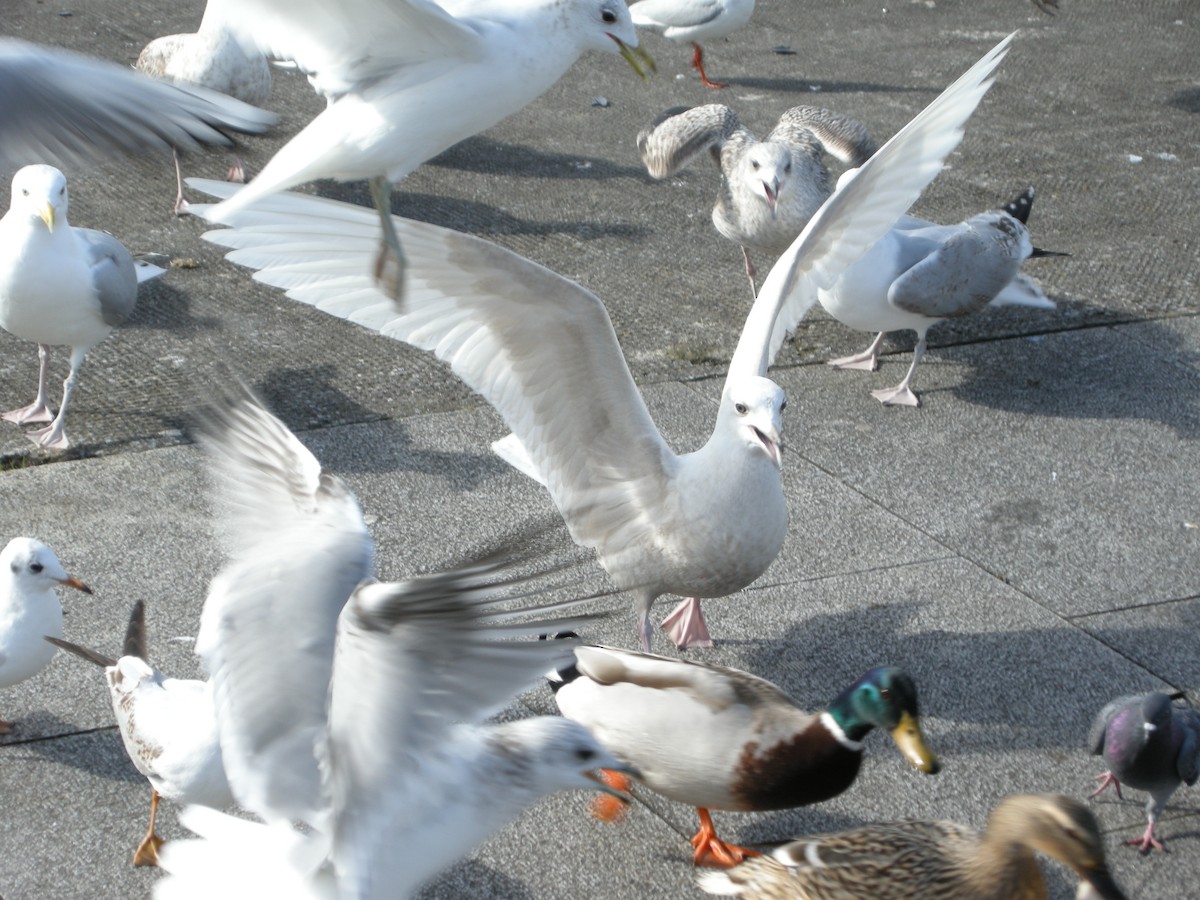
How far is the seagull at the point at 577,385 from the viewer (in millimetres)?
4078

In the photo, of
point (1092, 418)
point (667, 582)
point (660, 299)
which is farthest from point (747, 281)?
point (667, 582)

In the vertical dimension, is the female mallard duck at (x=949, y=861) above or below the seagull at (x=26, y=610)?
above

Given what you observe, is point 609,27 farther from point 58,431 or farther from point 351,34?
point 58,431

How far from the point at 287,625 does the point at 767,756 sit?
124 centimetres

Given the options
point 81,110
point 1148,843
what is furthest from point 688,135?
point 1148,843

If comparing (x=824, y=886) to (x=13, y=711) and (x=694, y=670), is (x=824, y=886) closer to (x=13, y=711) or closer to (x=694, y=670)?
(x=694, y=670)

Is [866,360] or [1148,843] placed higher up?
[1148,843]

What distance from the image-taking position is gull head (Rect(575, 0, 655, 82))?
155 inches

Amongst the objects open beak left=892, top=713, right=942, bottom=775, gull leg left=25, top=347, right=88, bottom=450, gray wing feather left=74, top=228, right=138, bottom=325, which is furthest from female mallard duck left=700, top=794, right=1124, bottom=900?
gray wing feather left=74, top=228, right=138, bottom=325

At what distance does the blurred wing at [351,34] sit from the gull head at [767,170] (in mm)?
3101

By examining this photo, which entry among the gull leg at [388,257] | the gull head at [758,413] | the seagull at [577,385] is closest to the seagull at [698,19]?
the seagull at [577,385]

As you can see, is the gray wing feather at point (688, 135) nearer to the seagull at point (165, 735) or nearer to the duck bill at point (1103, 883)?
the seagull at point (165, 735)

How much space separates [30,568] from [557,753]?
5.81 ft

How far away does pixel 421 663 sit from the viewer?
8.43 ft
